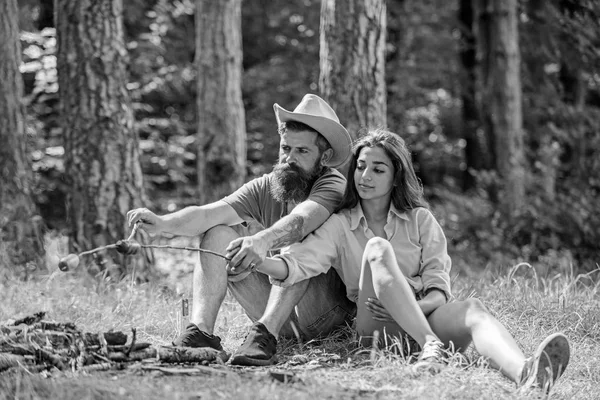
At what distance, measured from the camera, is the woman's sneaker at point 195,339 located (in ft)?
14.0

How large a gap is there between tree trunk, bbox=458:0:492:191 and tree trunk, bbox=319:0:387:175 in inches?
364

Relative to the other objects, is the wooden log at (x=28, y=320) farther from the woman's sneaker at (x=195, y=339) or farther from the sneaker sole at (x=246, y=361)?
the sneaker sole at (x=246, y=361)

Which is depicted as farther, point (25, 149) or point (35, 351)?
point (25, 149)

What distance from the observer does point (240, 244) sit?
162 inches

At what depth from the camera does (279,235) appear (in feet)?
14.2

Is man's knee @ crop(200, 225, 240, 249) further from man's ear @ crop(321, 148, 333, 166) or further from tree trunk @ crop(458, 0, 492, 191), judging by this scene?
tree trunk @ crop(458, 0, 492, 191)

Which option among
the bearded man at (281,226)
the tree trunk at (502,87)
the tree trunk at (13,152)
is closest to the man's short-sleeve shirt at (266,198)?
the bearded man at (281,226)

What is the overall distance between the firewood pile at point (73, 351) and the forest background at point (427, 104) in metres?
5.07

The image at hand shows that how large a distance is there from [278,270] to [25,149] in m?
4.05

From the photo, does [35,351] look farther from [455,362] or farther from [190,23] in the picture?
[190,23]

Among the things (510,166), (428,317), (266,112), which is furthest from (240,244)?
(266,112)

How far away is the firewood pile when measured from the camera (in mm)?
3674

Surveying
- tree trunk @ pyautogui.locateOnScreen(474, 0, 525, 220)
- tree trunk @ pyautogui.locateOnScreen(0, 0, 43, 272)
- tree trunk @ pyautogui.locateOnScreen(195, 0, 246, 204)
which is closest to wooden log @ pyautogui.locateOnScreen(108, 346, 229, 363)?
tree trunk @ pyautogui.locateOnScreen(0, 0, 43, 272)

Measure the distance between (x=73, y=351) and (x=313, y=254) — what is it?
1316 mm
